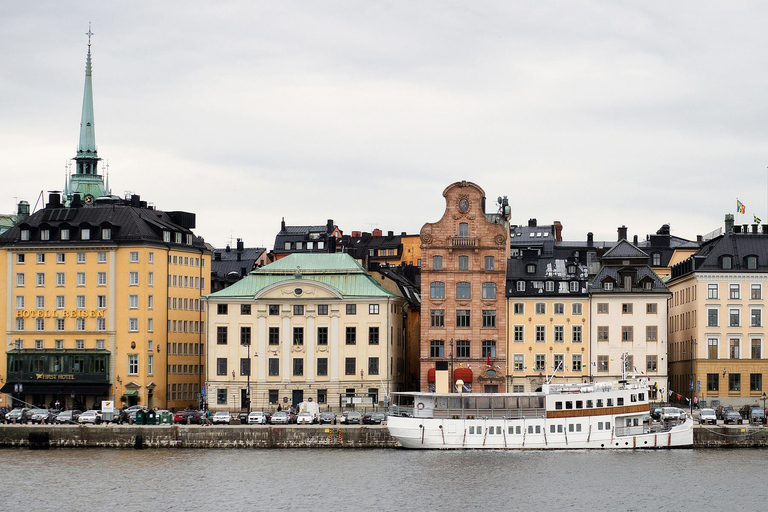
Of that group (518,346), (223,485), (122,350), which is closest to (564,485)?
(223,485)

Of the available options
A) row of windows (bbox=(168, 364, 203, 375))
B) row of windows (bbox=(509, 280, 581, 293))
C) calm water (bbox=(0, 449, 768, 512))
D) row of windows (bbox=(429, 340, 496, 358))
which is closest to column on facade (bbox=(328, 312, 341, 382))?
row of windows (bbox=(429, 340, 496, 358))

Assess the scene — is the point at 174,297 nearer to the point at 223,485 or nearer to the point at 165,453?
the point at 165,453

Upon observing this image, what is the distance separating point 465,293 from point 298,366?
1769cm

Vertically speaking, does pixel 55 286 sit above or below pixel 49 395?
above

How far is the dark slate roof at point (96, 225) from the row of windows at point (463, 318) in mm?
28006

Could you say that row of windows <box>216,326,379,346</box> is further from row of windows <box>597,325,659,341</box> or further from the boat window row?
the boat window row

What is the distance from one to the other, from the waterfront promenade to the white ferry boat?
8.21 feet

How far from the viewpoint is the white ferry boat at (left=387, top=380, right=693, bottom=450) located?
12525 centimetres

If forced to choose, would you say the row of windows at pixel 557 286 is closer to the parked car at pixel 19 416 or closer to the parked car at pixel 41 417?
the parked car at pixel 41 417

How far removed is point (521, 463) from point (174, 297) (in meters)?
54.6

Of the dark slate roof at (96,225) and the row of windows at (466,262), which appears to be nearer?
the row of windows at (466,262)

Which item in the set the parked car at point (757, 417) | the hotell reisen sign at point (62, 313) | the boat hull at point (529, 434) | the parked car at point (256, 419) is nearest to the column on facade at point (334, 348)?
the parked car at point (256, 419)

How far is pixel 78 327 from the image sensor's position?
15638cm

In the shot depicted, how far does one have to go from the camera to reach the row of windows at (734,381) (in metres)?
150
